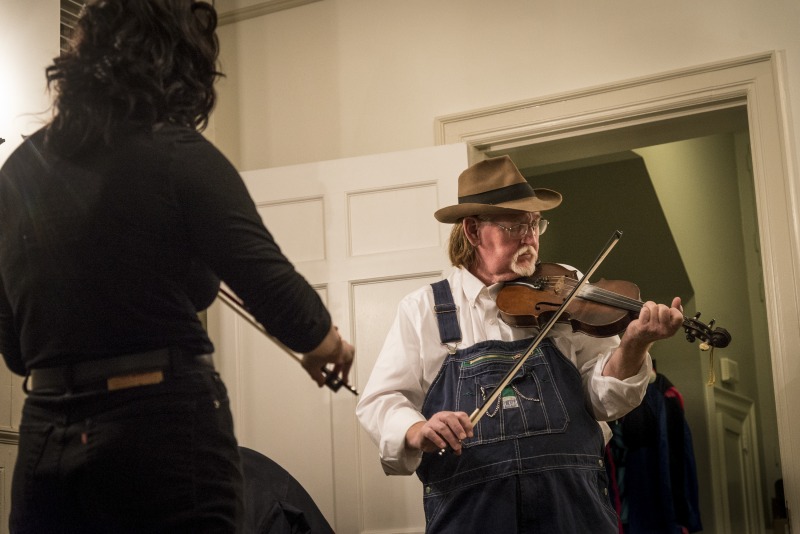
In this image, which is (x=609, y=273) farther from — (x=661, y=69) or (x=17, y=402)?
(x=17, y=402)

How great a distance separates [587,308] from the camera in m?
2.43

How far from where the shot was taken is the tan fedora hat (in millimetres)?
2609

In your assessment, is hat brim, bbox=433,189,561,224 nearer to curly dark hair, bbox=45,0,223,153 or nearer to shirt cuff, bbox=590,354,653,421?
shirt cuff, bbox=590,354,653,421

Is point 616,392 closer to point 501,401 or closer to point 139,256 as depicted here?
point 501,401

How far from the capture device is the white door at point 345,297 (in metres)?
3.39

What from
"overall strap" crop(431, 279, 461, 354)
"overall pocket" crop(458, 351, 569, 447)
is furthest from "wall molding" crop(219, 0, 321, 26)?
"overall pocket" crop(458, 351, 569, 447)

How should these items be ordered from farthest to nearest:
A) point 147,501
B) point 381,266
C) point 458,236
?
point 381,266 < point 458,236 < point 147,501

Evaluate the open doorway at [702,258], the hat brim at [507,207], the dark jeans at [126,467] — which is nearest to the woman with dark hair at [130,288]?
the dark jeans at [126,467]

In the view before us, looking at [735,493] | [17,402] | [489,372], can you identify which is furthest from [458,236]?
[735,493]

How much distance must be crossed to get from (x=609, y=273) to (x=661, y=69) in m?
1.95

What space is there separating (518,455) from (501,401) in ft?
0.44

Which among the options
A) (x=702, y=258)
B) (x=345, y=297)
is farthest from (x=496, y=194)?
(x=702, y=258)

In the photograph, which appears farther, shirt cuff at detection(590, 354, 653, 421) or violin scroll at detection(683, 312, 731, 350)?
violin scroll at detection(683, 312, 731, 350)

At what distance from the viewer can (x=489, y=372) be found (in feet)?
7.67
